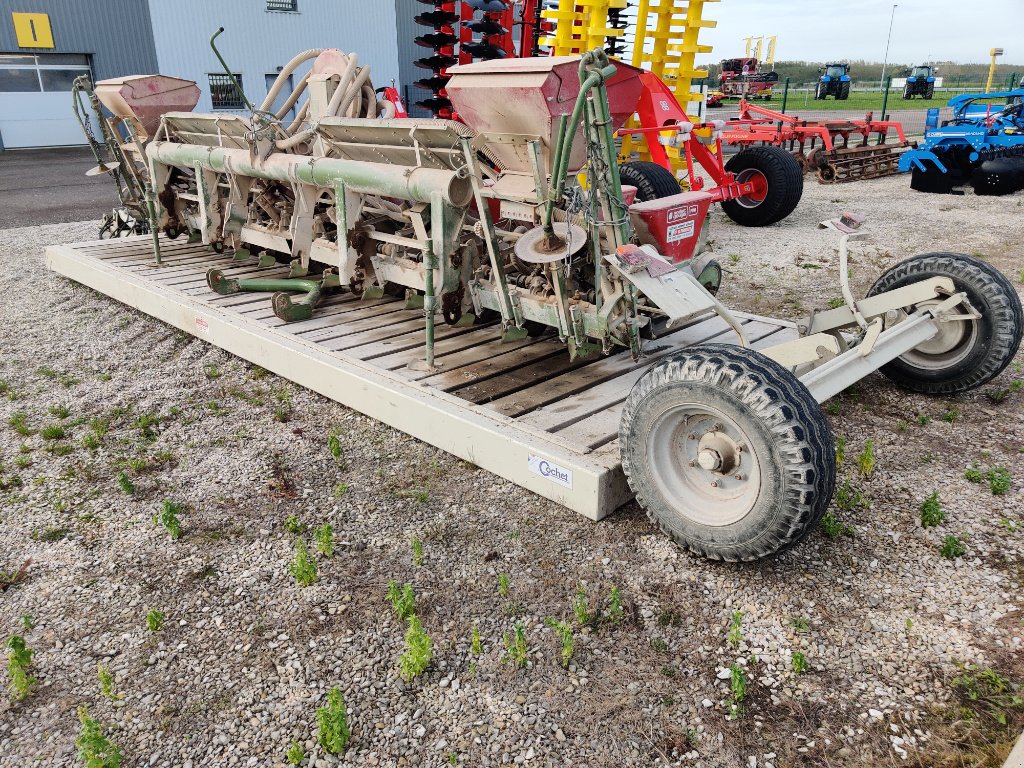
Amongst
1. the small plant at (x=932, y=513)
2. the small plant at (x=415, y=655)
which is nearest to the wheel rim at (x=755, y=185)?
the small plant at (x=932, y=513)

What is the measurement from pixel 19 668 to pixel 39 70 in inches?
901

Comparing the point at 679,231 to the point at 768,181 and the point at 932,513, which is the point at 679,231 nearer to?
the point at 932,513

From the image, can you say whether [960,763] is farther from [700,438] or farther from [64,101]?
[64,101]

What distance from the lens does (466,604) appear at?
8.21 ft

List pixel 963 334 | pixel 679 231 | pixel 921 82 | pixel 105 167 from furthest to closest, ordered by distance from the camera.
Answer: pixel 921 82 < pixel 105 167 < pixel 679 231 < pixel 963 334

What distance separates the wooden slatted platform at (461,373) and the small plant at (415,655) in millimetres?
850

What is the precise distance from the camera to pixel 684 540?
262 centimetres

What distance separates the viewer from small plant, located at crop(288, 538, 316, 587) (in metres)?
2.61

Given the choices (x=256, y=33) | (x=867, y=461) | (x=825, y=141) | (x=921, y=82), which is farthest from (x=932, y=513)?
(x=921, y=82)

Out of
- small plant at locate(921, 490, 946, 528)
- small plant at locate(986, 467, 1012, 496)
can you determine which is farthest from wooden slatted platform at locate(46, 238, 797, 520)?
small plant at locate(986, 467, 1012, 496)

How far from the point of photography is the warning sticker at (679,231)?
3.75m

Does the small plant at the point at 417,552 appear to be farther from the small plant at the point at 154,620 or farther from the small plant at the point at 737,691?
the small plant at the point at 737,691

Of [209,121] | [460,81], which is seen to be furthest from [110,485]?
[209,121]

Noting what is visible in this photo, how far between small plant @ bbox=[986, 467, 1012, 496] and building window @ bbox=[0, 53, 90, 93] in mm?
22890
